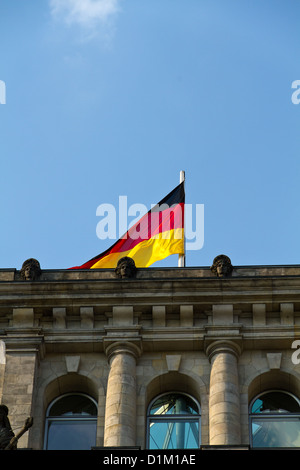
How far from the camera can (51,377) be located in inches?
1671

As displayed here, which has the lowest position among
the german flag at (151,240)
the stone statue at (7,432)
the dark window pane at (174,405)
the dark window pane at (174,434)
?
the stone statue at (7,432)

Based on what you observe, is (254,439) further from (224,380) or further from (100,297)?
(100,297)

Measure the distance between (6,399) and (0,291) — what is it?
12.5 feet

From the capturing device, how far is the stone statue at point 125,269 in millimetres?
44344

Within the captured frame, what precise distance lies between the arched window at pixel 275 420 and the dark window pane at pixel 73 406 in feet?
14.6

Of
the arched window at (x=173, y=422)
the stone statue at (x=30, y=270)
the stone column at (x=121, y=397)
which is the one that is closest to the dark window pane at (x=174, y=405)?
the arched window at (x=173, y=422)

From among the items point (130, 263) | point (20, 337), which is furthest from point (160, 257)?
point (20, 337)

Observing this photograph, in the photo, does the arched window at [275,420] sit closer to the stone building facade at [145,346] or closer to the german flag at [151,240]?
the stone building facade at [145,346]

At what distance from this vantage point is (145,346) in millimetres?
42781

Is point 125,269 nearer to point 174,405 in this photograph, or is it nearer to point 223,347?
point 223,347

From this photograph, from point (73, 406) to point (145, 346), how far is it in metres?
2.62

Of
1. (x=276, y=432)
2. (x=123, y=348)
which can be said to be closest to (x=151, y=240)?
(x=123, y=348)

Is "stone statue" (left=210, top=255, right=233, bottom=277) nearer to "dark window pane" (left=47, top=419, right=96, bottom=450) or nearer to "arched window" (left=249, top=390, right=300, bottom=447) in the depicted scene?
"arched window" (left=249, top=390, right=300, bottom=447)

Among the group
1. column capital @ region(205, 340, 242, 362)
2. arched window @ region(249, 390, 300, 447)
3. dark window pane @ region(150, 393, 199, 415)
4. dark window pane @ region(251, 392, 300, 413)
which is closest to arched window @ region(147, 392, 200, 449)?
dark window pane @ region(150, 393, 199, 415)
